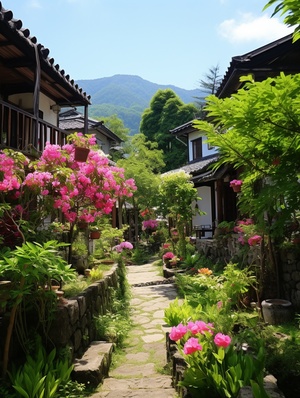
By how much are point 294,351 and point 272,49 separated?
28.0 ft

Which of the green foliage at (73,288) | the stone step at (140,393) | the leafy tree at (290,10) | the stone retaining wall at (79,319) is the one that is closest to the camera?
the leafy tree at (290,10)

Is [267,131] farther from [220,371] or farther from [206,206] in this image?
[206,206]

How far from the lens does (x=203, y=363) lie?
361 cm

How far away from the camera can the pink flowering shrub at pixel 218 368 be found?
3217 mm

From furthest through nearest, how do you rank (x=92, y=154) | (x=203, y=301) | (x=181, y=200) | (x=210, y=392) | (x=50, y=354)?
(x=181, y=200)
(x=203, y=301)
(x=92, y=154)
(x=50, y=354)
(x=210, y=392)

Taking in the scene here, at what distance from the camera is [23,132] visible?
25.7 ft

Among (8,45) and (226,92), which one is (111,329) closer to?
(8,45)

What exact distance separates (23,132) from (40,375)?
18.4ft

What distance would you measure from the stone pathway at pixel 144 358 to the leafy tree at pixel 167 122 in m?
25.1

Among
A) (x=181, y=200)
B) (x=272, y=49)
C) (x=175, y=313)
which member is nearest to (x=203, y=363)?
(x=175, y=313)

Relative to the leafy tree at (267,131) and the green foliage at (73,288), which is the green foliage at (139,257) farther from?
the leafy tree at (267,131)

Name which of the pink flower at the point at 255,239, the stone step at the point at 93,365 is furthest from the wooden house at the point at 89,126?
the stone step at the point at 93,365

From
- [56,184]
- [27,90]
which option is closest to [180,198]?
[27,90]

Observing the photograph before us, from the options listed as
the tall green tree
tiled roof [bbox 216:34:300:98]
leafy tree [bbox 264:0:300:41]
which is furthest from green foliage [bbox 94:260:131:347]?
tiled roof [bbox 216:34:300:98]
